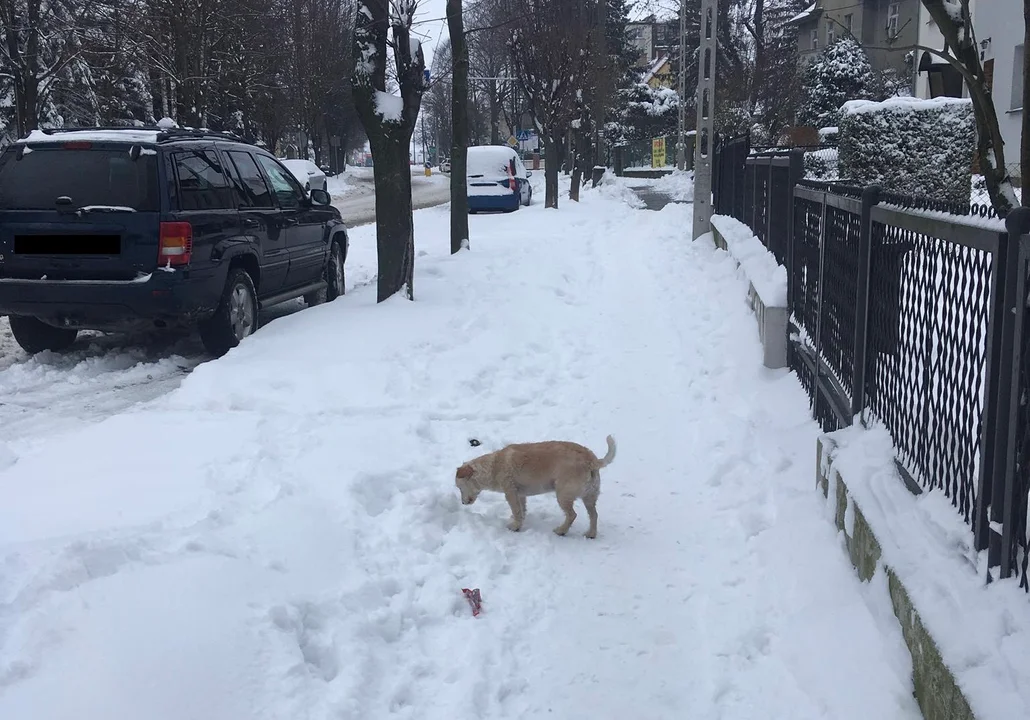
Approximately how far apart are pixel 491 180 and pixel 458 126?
1201cm

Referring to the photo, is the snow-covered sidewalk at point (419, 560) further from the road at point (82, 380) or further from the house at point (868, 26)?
the house at point (868, 26)

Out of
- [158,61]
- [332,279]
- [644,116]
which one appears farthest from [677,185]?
[332,279]

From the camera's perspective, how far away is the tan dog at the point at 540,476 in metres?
4.82

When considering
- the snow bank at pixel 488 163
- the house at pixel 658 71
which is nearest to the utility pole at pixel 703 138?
the snow bank at pixel 488 163

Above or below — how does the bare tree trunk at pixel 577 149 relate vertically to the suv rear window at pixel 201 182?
above

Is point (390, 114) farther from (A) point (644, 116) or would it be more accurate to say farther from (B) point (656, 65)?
(B) point (656, 65)

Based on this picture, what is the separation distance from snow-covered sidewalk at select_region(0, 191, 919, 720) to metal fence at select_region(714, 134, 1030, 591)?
58 cm

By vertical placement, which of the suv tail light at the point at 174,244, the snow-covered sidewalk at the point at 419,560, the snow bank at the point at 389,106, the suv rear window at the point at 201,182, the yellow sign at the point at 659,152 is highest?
the yellow sign at the point at 659,152

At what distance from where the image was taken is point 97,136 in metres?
7.80

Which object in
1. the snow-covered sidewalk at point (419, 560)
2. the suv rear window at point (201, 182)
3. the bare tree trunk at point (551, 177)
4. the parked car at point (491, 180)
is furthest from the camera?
the bare tree trunk at point (551, 177)

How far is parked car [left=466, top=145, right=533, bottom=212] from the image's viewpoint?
27266mm

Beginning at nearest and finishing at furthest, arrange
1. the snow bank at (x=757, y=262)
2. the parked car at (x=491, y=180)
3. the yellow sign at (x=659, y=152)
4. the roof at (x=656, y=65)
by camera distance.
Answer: the snow bank at (x=757, y=262) < the parked car at (x=491, y=180) < the yellow sign at (x=659, y=152) < the roof at (x=656, y=65)

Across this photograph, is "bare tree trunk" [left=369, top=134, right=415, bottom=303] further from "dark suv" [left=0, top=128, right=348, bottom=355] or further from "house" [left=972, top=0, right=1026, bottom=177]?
"house" [left=972, top=0, right=1026, bottom=177]

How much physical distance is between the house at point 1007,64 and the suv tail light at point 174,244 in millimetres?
18554
